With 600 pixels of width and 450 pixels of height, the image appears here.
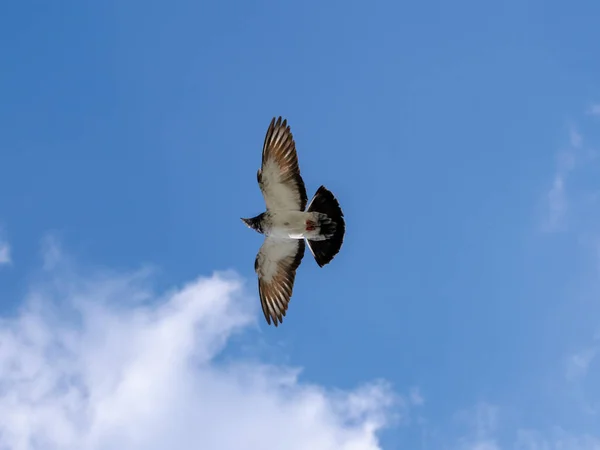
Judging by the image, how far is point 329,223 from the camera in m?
24.4

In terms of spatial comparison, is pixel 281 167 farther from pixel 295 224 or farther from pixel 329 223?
pixel 329 223

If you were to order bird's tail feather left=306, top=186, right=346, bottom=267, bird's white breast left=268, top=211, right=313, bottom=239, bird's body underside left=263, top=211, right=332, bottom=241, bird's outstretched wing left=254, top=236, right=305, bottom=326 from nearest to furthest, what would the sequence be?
bird's tail feather left=306, top=186, right=346, bottom=267 < bird's body underside left=263, top=211, right=332, bottom=241 < bird's white breast left=268, top=211, right=313, bottom=239 < bird's outstretched wing left=254, top=236, right=305, bottom=326

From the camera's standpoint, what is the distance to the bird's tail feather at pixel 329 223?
24250mm

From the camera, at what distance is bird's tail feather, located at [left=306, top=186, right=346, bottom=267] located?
24250mm

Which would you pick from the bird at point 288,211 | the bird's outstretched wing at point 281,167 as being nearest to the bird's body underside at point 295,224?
the bird at point 288,211

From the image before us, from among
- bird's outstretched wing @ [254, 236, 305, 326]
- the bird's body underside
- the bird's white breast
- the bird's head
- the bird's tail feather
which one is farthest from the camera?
bird's outstretched wing @ [254, 236, 305, 326]

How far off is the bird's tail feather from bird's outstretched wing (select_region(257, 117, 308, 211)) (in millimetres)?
626

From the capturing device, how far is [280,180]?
24.8m

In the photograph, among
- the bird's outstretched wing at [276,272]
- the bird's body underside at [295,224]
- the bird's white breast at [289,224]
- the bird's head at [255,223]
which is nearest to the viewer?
the bird's body underside at [295,224]

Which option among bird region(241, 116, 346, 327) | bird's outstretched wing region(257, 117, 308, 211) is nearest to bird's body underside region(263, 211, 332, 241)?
bird region(241, 116, 346, 327)

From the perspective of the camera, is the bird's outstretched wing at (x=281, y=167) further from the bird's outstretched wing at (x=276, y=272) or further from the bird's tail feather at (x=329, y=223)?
the bird's outstretched wing at (x=276, y=272)

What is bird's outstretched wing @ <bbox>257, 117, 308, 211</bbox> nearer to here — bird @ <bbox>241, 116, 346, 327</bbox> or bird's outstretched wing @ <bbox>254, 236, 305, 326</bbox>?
bird @ <bbox>241, 116, 346, 327</bbox>

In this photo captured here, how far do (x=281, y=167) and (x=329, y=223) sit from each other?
228 cm

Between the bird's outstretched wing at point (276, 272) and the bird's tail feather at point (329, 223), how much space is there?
1.58m
